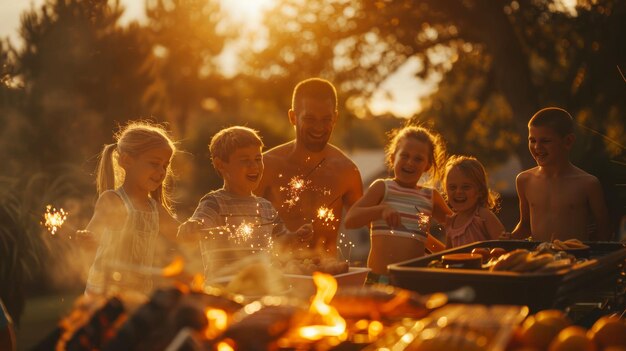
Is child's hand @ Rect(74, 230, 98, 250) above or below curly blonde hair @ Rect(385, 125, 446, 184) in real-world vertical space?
below

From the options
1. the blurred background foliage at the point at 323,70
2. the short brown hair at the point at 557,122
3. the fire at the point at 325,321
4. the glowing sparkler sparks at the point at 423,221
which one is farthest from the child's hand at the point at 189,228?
the blurred background foliage at the point at 323,70

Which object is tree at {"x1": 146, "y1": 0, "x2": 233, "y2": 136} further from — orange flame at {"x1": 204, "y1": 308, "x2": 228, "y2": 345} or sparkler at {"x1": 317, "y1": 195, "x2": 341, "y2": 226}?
orange flame at {"x1": 204, "y1": 308, "x2": 228, "y2": 345}

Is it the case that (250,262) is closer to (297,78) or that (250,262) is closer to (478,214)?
(478,214)

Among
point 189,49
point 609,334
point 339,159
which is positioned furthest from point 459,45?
point 189,49

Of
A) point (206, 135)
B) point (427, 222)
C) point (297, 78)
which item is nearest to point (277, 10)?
point (297, 78)

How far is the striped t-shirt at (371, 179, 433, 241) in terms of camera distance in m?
5.38

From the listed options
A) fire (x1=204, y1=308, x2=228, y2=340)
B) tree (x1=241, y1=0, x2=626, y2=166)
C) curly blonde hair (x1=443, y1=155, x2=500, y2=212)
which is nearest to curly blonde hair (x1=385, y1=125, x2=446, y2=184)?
curly blonde hair (x1=443, y1=155, x2=500, y2=212)

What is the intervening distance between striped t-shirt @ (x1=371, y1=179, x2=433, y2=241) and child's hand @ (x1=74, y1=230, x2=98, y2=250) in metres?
2.20

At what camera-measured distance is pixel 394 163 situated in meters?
5.65

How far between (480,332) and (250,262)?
1.16 metres

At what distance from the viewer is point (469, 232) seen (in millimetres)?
5316

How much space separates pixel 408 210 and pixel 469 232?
1.39 feet

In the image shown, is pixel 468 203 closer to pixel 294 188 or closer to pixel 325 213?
pixel 325 213

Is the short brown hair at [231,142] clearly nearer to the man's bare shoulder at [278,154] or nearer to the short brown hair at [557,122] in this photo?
the man's bare shoulder at [278,154]
